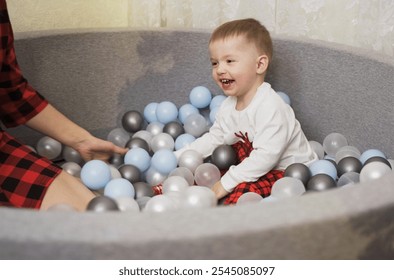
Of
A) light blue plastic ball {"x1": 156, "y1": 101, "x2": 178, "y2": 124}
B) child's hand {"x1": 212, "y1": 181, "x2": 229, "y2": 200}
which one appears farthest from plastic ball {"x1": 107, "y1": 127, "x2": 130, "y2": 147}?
child's hand {"x1": 212, "y1": 181, "x2": 229, "y2": 200}

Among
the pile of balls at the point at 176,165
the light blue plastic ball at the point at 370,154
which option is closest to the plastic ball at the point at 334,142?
the pile of balls at the point at 176,165

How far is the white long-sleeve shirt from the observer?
1.38 metres

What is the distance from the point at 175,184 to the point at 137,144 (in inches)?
11.2

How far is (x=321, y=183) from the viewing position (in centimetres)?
130

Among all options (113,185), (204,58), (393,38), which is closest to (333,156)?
(393,38)

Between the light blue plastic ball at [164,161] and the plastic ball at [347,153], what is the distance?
41 cm

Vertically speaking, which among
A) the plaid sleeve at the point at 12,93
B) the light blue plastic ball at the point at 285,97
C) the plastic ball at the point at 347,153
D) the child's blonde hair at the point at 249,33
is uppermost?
the child's blonde hair at the point at 249,33

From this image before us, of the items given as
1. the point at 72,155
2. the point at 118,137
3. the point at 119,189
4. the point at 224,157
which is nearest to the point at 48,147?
the point at 72,155

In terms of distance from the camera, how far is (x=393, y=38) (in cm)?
149

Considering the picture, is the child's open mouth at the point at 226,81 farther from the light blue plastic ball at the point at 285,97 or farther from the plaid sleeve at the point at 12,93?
the plaid sleeve at the point at 12,93

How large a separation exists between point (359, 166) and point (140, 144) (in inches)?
23.1

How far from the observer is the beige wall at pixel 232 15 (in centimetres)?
152

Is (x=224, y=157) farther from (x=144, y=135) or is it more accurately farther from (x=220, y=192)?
(x=144, y=135)
